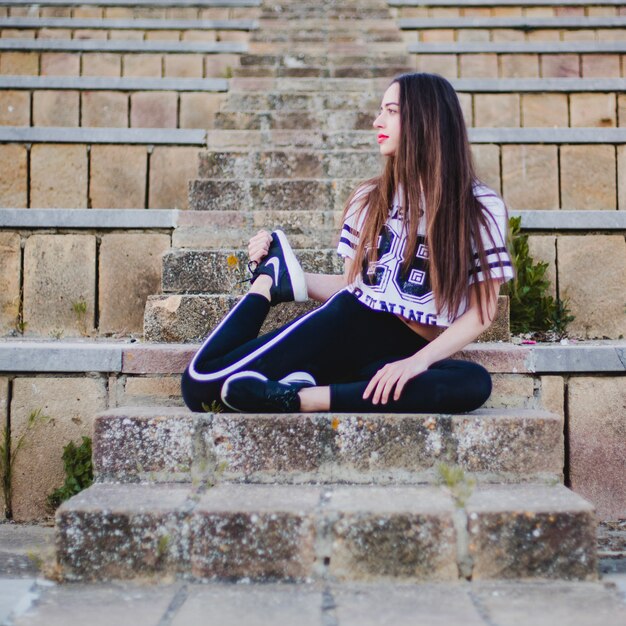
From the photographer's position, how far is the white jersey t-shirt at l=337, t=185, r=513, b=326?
2.18 metres

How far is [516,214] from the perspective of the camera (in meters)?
3.20

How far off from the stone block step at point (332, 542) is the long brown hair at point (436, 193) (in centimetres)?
65

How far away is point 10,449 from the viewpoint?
255 cm

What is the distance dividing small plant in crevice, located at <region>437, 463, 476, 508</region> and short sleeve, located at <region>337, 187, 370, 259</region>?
2.52 ft

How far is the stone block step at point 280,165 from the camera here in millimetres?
3820

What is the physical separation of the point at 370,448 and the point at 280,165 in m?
2.14

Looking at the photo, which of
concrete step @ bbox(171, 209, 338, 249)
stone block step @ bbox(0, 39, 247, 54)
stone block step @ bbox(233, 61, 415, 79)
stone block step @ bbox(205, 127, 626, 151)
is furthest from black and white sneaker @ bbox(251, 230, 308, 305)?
stone block step @ bbox(0, 39, 247, 54)

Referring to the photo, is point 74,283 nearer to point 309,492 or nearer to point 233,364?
point 233,364

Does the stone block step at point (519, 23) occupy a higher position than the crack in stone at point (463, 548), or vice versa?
the stone block step at point (519, 23)

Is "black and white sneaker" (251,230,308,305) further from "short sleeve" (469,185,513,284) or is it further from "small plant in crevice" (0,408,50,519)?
"small plant in crevice" (0,408,50,519)

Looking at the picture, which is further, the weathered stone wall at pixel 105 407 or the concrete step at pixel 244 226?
the concrete step at pixel 244 226

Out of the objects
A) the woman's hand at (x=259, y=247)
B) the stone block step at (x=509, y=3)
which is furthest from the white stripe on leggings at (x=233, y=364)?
the stone block step at (x=509, y=3)

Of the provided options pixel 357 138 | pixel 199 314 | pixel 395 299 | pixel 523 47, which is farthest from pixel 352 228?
pixel 523 47

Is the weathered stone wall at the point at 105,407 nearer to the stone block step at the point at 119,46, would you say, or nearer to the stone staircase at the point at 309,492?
the stone staircase at the point at 309,492
